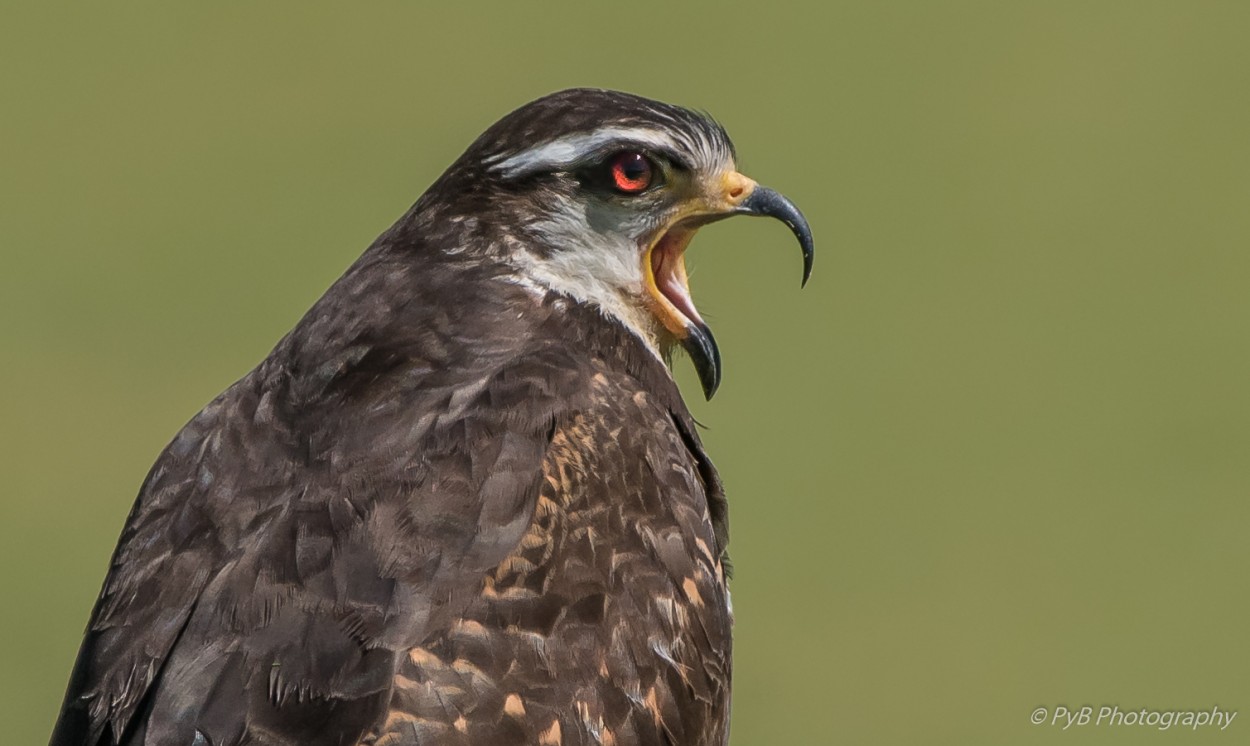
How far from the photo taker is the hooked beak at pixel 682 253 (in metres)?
5.86

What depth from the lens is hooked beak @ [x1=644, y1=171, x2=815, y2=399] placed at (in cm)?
586

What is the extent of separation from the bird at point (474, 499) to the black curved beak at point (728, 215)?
0.01 metres

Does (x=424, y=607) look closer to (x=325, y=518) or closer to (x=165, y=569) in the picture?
(x=325, y=518)

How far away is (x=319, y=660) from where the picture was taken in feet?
15.0

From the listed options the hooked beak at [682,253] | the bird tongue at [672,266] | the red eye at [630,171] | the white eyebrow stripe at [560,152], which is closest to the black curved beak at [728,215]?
the hooked beak at [682,253]

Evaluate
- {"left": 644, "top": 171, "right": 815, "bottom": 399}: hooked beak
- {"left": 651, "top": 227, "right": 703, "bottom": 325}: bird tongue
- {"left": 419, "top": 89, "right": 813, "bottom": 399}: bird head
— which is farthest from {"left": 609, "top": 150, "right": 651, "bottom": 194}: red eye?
{"left": 651, "top": 227, "right": 703, "bottom": 325}: bird tongue

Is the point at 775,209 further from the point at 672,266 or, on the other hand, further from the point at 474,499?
the point at 474,499

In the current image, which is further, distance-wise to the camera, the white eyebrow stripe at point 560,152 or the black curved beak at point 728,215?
the black curved beak at point 728,215

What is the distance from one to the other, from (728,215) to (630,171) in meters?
0.37

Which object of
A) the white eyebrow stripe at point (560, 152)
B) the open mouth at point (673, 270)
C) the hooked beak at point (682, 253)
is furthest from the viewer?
the open mouth at point (673, 270)

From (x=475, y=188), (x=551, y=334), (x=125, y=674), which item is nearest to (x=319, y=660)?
(x=125, y=674)

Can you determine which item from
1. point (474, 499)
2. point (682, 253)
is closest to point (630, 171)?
point (682, 253)

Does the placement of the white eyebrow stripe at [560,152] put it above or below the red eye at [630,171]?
above

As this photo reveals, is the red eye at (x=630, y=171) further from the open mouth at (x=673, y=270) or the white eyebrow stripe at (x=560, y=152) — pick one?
the open mouth at (x=673, y=270)
